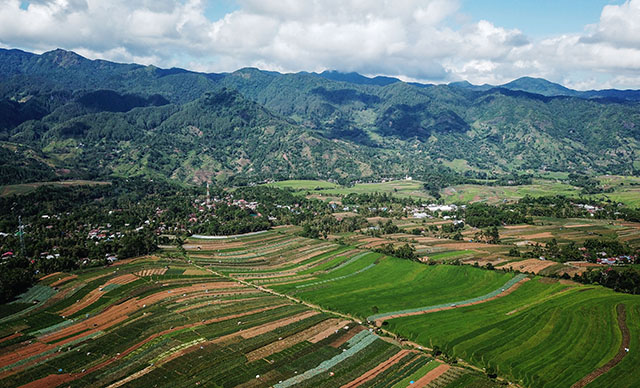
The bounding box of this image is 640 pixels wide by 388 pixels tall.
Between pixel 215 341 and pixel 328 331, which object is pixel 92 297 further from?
pixel 328 331

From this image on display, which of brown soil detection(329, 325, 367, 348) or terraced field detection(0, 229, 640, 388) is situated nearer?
terraced field detection(0, 229, 640, 388)

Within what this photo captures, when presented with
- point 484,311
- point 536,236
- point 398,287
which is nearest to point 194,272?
point 398,287

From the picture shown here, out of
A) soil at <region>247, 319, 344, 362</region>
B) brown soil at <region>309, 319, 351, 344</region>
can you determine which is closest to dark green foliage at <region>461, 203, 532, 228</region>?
brown soil at <region>309, 319, 351, 344</region>

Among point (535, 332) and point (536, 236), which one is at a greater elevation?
point (536, 236)

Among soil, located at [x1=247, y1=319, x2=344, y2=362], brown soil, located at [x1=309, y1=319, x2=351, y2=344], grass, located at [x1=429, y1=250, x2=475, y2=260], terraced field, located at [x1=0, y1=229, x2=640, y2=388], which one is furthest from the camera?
grass, located at [x1=429, y1=250, x2=475, y2=260]

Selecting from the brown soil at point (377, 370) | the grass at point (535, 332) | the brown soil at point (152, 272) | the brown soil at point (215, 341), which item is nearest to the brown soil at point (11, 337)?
the brown soil at point (215, 341)

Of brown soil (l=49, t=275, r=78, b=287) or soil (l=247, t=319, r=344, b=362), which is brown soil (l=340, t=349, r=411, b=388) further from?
brown soil (l=49, t=275, r=78, b=287)

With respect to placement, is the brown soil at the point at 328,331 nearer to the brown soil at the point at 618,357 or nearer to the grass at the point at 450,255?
the brown soil at the point at 618,357

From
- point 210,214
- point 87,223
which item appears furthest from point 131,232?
point 210,214
